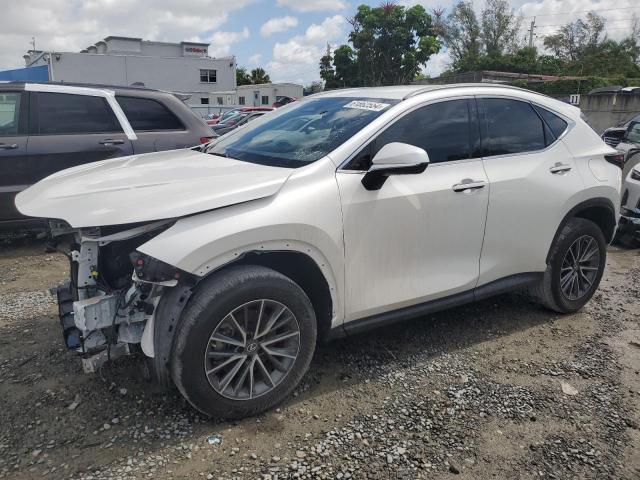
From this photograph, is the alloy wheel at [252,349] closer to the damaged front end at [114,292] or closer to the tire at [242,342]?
the tire at [242,342]

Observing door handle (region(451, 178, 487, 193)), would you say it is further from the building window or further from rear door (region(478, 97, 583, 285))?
the building window

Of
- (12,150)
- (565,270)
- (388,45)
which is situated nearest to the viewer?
(565,270)

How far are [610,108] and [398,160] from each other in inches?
798

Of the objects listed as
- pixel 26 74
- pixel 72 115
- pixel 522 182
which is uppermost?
pixel 26 74

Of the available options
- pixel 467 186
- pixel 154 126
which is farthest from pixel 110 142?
pixel 467 186

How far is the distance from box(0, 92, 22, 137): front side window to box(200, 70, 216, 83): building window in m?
46.6

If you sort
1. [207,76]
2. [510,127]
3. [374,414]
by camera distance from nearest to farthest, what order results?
[374,414] → [510,127] → [207,76]

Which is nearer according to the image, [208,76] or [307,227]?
[307,227]

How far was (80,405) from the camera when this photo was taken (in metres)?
3.01

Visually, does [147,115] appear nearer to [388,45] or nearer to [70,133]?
[70,133]

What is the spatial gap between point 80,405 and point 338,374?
5.03 feet

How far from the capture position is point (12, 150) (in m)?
5.61

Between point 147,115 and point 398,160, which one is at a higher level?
point 147,115

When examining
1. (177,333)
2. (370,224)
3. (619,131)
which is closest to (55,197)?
(177,333)
